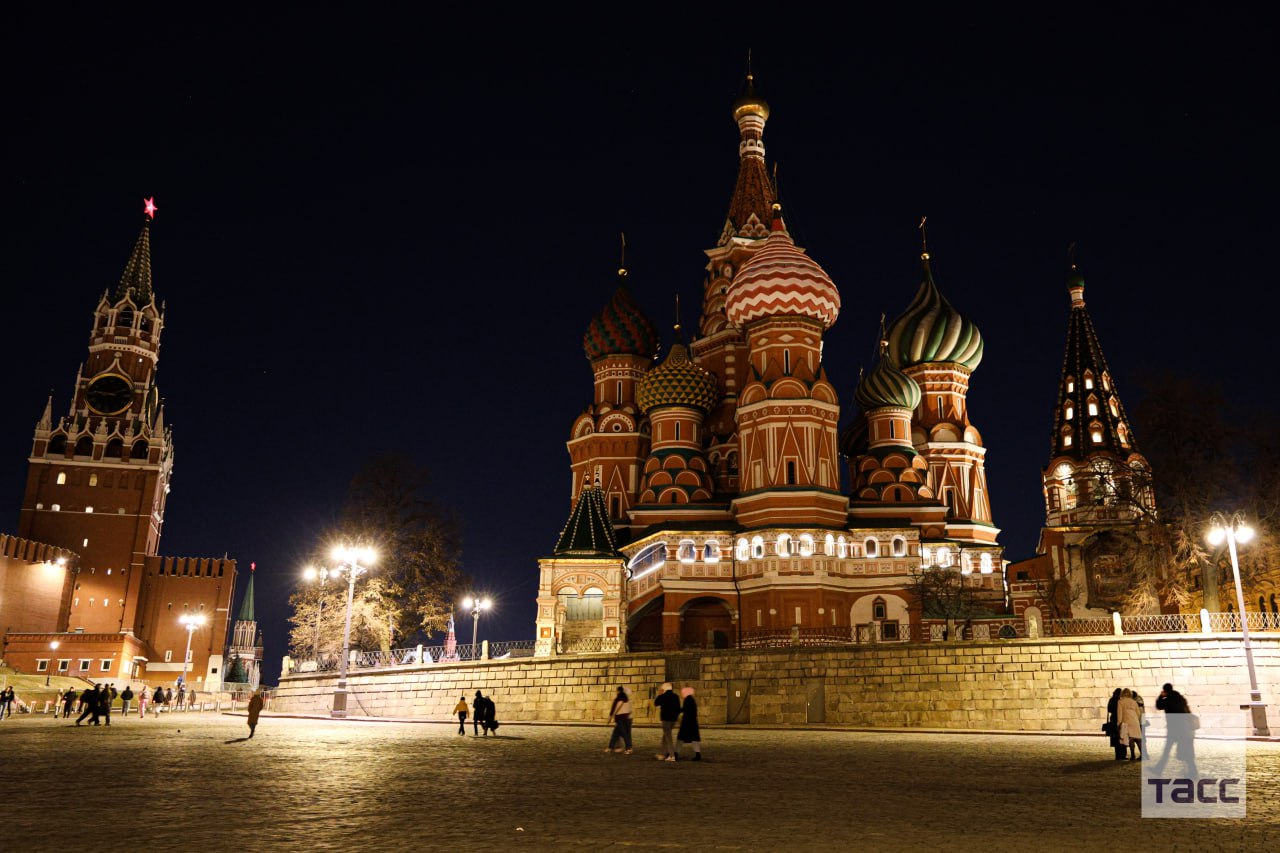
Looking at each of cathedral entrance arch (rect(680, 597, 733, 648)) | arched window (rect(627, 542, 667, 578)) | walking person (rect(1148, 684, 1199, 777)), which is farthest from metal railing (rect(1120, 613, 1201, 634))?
arched window (rect(627, 542, 667, 578))

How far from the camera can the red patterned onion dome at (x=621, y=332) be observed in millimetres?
56125

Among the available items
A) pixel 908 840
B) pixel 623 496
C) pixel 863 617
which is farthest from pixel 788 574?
pixel 908 840

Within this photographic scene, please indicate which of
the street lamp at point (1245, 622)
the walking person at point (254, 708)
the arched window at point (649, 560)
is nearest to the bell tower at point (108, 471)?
the arched window at point (649, 560)

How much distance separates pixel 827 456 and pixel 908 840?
3709 centimetres


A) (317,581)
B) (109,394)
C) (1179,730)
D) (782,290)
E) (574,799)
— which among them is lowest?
(574,799)

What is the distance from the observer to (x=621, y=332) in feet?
185

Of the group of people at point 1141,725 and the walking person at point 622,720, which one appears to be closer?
the group of people at point 1141,725

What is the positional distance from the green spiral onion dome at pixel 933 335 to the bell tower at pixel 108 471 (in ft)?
171

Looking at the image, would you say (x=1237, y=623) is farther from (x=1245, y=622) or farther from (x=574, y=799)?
(x=574, y=799)

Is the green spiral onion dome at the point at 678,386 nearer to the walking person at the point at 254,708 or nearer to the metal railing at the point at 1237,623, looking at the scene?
the metal railing at the point at 1237,623

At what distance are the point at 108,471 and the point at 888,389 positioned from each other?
178 ft

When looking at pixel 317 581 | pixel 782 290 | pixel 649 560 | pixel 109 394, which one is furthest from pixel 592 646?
pixel 109 394

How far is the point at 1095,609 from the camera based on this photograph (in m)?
44.1

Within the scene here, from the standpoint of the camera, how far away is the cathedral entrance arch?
43.1m
